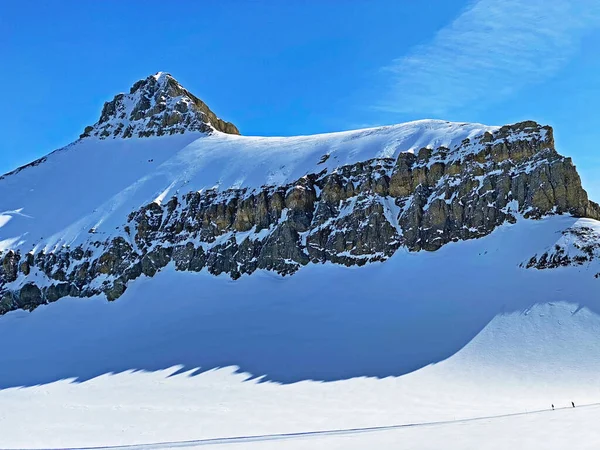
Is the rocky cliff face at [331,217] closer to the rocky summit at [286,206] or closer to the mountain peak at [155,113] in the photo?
the rocky summit at [286,206]

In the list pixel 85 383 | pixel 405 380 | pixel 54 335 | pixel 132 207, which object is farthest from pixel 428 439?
pixel 132 207

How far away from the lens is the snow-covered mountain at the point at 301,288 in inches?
989

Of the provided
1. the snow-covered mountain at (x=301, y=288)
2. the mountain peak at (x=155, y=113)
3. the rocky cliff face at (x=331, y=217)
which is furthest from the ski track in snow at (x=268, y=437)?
the mountain peak at (x=155, y=113)

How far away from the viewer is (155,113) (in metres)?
83.7

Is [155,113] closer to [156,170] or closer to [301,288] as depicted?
[156,170]

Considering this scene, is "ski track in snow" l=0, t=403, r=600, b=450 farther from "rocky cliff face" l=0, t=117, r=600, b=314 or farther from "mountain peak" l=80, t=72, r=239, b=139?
"mountain peak" l=80, t=72, r=239, b=139

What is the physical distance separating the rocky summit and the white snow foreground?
1728 millimetres

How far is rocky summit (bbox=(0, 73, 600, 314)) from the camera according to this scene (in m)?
43.2

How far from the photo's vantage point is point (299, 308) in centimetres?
4075

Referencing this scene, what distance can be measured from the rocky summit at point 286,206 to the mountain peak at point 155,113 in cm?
992

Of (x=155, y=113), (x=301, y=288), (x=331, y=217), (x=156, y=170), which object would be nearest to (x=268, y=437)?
(x=301, y=288)

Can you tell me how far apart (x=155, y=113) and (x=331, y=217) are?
46289 mm

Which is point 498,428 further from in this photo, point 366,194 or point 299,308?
point 366,194

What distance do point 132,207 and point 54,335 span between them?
59.1ft
